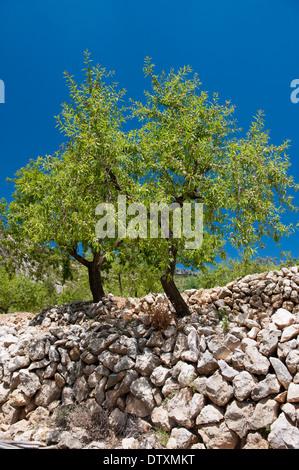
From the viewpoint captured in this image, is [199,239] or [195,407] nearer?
[195,407]

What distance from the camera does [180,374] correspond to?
7637 millimetres

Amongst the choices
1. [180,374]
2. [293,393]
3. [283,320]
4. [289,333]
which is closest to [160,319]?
[180,374]

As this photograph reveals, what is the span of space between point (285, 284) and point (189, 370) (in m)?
4.54

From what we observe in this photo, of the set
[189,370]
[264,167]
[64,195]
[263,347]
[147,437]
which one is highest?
[264,167]

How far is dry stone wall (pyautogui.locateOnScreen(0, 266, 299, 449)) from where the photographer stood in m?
6.51

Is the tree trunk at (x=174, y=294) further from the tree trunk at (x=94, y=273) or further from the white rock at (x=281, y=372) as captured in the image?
the tree trunk at (x=94, y=273)

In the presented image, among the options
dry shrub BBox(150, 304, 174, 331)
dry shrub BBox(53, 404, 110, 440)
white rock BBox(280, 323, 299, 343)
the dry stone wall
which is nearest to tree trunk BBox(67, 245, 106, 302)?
the dry stone wall

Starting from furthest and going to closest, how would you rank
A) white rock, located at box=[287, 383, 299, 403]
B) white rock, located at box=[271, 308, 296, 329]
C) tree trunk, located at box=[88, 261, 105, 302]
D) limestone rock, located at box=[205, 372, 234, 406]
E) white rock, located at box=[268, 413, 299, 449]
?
tree trunk, located at box=[88, 261, 105, 302] < white rock, located at box=[271, 308, 296, 329] < limestone rock, located at box=[205, 372, 234, 406] < white rock, located at box=[287, 383, 299, 403] < white rock, located at box=[268, 413, 299, 449]

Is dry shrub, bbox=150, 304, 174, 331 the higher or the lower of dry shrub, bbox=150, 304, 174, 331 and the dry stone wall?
the higher

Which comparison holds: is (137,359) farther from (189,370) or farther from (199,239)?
(199,239)

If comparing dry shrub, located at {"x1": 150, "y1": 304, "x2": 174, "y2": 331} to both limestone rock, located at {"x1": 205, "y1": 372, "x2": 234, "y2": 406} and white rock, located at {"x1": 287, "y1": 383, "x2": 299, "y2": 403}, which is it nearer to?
limestone rock, located at {"x1": 205, "y1": 372, "x2": 234, "y2": 406}

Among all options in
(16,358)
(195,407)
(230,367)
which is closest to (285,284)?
(230,367)

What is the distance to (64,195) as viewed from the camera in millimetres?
9047

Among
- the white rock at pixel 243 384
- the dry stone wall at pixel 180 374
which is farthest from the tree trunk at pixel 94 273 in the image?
the white rock at pixel 243 384
